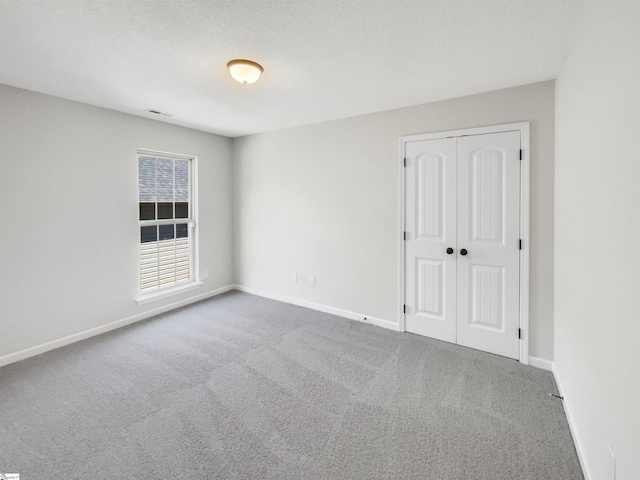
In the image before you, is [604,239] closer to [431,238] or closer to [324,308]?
[431,238]

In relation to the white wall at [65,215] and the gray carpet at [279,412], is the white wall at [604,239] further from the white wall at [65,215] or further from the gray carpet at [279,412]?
the white wall at [65,215]

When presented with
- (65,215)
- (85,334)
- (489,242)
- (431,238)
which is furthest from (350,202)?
(85,334)

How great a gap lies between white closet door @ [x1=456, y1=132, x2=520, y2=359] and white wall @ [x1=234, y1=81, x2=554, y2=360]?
0.15m

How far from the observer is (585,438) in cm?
158

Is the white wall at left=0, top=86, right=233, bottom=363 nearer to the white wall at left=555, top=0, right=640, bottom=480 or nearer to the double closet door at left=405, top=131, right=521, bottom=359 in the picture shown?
the double closet door at left=405, top=131, right=521, bottom=359

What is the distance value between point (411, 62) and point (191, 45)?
1.57 meters

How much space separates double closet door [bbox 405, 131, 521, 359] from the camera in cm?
273

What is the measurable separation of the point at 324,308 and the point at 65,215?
305cm

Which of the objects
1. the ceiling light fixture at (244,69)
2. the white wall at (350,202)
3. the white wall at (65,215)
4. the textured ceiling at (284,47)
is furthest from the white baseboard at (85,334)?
the ceiling light fixture at (244,69)

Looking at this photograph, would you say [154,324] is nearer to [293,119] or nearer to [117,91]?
[117,91]

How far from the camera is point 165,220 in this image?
13.3ft

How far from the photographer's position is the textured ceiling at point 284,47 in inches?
65.2

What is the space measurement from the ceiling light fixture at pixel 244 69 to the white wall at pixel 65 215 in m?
2.01

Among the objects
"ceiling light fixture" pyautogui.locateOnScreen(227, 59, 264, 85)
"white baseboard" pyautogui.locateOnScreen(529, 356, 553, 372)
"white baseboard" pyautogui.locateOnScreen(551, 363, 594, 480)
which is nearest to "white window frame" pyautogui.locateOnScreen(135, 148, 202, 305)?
"ceiling light fixture" pyautogui.locateOnScreen(227, 59, 264, 85)
